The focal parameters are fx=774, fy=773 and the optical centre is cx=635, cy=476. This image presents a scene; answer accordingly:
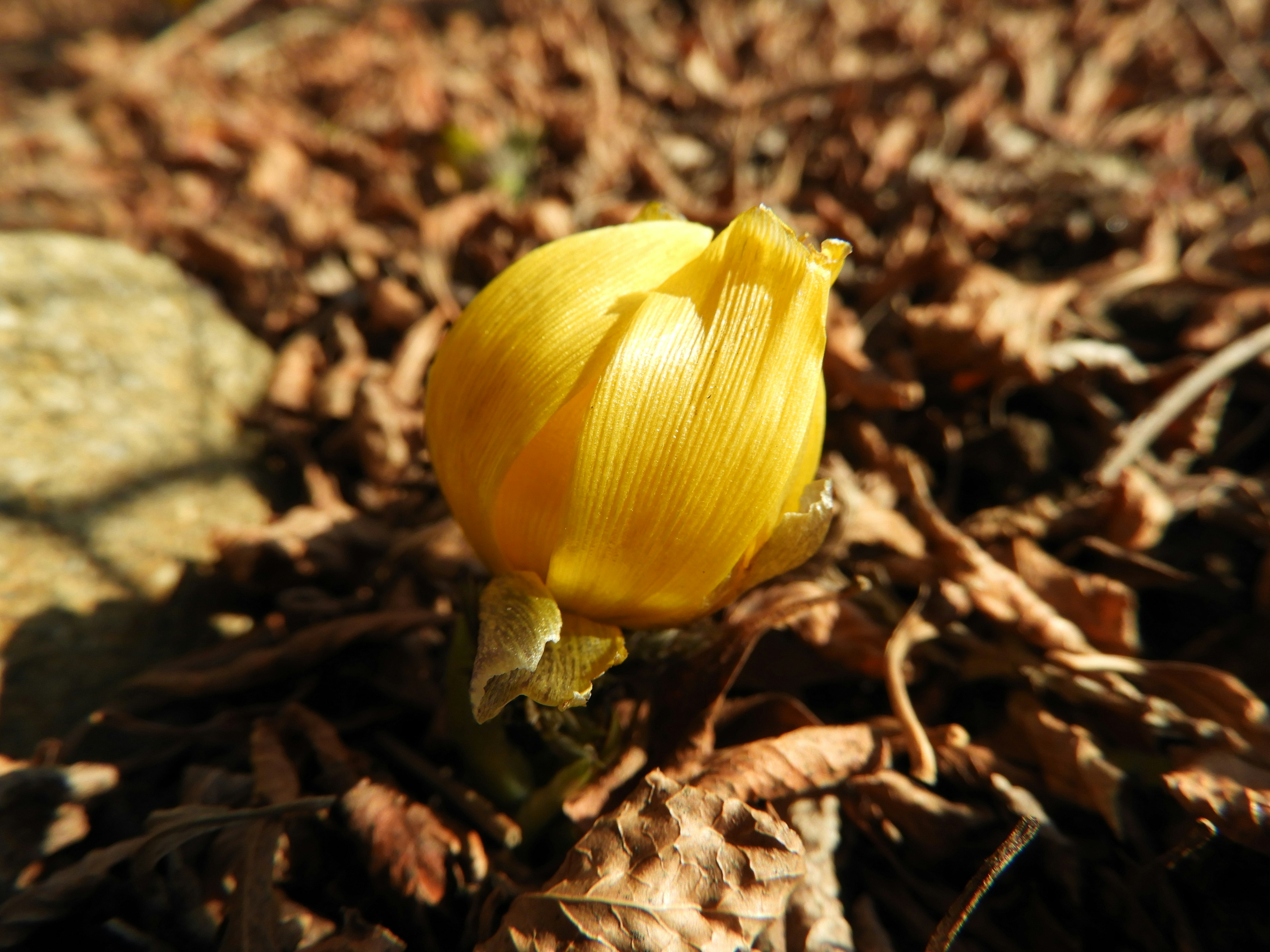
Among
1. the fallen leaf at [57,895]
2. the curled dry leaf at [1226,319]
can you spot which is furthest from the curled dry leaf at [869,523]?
the fallen leaf at [57,895]

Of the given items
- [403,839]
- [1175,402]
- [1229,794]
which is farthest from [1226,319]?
[403,839]

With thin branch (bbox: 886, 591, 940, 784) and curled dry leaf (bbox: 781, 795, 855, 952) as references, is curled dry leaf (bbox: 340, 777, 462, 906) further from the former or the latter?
thin branch (bbox: 886, 591, 940, 784)

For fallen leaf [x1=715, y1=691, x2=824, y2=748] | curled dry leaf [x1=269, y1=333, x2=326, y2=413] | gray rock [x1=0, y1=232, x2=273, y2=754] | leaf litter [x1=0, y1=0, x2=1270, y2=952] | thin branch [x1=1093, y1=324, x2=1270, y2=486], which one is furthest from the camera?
curled dry leaf [x1=269, y1=333, x2=326, y2=413]

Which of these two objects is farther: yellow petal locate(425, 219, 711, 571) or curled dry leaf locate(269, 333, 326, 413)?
curled dry leaf locate(269, 333, 326, 413)

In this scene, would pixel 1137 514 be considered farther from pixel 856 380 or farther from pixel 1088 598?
pixel 856 380

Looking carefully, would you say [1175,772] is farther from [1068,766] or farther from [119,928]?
[119,928]

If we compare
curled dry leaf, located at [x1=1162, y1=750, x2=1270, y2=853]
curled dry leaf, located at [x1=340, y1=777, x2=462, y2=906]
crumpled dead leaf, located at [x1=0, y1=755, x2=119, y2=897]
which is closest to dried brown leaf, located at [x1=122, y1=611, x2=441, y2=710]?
crumpled dead leaf, located at [x1=0, y1=755, x2=119, y2=897]
